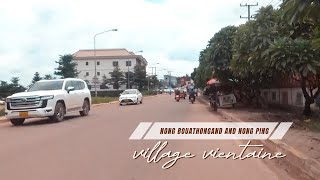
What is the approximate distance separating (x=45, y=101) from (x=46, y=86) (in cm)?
208

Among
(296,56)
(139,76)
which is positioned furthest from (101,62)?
(296,56)

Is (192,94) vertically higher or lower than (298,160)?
higher

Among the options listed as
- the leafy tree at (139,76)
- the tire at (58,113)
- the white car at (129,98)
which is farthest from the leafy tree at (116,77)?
the tire at (58,113)

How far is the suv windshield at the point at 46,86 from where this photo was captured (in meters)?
20.2

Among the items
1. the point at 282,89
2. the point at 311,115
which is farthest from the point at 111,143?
the point at 282,89

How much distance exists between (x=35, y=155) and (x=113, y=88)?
320ft

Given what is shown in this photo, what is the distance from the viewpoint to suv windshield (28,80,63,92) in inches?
794

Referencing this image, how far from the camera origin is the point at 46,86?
66.7 ft

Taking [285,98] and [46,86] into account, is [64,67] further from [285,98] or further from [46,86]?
[46,86]

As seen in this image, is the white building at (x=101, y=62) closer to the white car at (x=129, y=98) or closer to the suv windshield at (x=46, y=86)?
the white car at (x=129, y=98)

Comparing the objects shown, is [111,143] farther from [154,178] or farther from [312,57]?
[312,57]

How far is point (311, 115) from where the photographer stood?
19375 millimetres

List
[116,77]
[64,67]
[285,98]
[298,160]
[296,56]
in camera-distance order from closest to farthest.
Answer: [298,160] < [296,56] < [285,98] < [64,67] < [116,77]

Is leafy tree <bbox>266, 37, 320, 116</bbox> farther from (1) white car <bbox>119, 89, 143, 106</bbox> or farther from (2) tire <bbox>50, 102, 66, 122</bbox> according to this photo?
(1) white car <bbox>119, 89, 143, 106</bbox>
